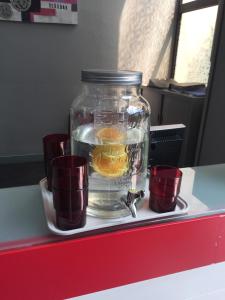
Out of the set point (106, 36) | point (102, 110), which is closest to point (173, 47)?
point (106, 36)

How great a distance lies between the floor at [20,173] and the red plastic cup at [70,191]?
6.46 feet

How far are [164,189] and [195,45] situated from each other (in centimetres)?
259

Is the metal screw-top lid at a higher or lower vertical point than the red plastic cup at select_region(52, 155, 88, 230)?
higher

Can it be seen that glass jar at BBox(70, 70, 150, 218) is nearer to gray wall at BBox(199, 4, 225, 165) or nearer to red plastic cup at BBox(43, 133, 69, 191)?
A: red plastic cup at BBox(43, 133, 69, 191)

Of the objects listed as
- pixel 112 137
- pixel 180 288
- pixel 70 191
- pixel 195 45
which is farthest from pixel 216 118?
pixel 70 191

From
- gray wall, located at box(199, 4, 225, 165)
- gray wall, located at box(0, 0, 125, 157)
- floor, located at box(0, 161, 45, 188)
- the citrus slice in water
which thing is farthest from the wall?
the citrus slice in water

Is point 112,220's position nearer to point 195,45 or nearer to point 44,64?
point 44,64

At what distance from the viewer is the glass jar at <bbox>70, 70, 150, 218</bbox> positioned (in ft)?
1.74

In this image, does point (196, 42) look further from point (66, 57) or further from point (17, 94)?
Result: point (17, 94)

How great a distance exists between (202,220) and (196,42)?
2.55 m

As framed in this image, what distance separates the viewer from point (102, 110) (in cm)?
59

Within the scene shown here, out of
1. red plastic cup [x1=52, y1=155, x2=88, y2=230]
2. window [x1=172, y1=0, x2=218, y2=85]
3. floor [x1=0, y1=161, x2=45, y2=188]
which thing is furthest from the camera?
window [x1=172, y1=0, x2=218, y2=85]

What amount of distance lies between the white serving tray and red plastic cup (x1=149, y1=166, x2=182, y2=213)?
1 centimetres

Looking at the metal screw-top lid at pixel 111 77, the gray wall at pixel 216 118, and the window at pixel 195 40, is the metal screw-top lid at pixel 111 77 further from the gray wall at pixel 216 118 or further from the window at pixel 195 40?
the window at pixel 195 40
